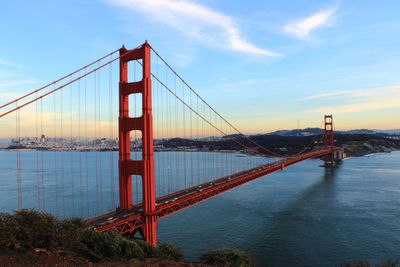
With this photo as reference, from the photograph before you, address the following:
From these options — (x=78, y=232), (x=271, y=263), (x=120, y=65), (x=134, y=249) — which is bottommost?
(x=271, y=263)

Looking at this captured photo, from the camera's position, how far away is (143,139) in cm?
1432

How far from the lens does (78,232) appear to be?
34.4 ft

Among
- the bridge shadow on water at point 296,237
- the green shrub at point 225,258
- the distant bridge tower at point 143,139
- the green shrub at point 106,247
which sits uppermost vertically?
the distant bridge tower at point 143,139

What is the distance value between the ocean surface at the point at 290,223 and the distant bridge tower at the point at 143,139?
4.15 meters

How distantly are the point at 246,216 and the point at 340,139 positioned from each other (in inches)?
3943

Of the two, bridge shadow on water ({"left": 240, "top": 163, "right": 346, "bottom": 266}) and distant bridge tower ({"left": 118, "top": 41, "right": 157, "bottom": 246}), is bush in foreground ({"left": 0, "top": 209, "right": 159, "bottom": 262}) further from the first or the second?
bridge shadow on water ({"left": 240, "top": 163, "right": 346, "bottom": 266})

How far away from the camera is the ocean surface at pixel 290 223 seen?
55.9 feet

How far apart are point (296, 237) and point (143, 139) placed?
43.7 feet

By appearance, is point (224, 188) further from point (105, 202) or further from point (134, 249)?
point (105, 202)

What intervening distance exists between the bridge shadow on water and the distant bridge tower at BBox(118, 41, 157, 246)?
6.94m

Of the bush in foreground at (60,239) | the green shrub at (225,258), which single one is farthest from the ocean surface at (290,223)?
the bush in foreground at (60,239)

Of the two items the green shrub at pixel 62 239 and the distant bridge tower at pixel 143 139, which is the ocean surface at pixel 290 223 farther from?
the green shrub at pixel 62 239

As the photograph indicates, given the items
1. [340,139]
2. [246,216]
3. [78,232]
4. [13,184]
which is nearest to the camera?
[78,232]

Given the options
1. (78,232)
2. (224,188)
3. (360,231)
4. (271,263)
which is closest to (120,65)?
(78,232)
